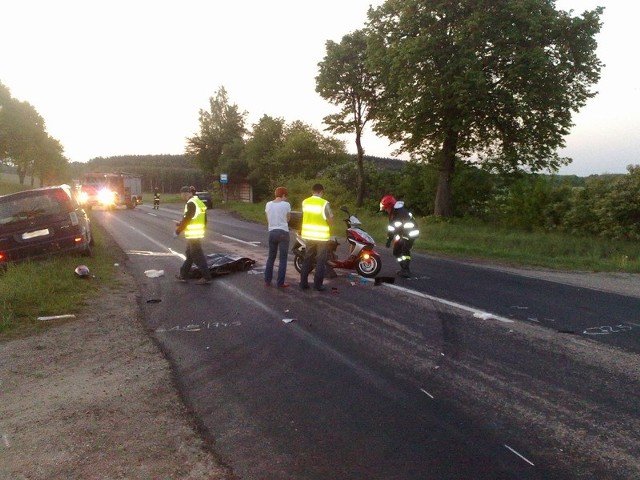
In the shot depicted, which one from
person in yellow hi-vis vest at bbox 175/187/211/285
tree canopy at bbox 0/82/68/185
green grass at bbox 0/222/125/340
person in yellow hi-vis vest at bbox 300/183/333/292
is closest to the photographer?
green grass at bbox 0/222/125/340

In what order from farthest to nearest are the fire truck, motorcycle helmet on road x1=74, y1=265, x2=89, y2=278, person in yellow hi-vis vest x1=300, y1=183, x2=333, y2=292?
the fire truck → motorcycle helmet on road x1=74, y1=265, x2=89, y2=278 → person in yellow hi-vis vest x1=300, y1=183, x2=333, y2=292

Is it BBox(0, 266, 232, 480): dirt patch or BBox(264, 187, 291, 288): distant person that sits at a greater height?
BBox(264, 187, 291, 288): distant person

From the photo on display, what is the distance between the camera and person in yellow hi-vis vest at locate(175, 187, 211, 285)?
34.3ft

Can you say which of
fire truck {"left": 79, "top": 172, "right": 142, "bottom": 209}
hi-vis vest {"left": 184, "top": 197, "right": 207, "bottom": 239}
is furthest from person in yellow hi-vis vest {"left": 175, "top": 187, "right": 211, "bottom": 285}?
fire truck {"left": 79, "top": 172, "right": 142, "bottom": 209}

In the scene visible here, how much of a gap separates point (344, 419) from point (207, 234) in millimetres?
17358

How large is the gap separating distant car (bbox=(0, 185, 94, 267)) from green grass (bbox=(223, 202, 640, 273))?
968cm

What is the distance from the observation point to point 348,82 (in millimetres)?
31844

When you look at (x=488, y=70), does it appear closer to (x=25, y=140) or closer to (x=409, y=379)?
(x=409, y=379)

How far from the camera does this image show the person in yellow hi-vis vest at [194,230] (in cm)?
1046

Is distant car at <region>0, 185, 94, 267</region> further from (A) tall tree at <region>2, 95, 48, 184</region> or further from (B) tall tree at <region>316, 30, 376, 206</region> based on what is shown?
(A) tall tree at <region>2, 95, 48, 184</region>

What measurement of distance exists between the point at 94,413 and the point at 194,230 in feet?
20.2

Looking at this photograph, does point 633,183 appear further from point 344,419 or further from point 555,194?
point 344,419

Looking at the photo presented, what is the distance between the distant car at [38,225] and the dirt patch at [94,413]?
545cm

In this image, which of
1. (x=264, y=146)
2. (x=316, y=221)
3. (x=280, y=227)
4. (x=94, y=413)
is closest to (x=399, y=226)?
(x=316, y=221)
